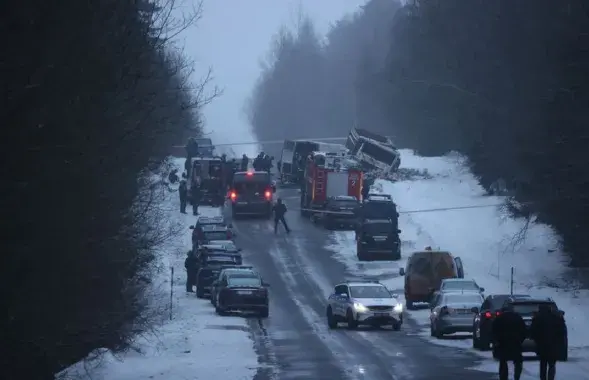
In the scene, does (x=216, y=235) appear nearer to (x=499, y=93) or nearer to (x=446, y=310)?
(x=499, y=93)

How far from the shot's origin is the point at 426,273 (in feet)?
137

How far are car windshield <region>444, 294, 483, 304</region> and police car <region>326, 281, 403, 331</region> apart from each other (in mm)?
2653

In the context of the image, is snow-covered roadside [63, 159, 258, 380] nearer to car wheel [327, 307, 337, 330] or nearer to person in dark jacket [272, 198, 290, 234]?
car wheel [327, 307, 337, 330]

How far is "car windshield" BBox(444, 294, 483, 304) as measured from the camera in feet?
107

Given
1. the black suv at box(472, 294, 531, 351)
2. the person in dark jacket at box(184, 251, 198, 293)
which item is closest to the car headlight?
the black suv at box(472, 294, 531, 351)

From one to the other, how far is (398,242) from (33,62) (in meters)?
38.6

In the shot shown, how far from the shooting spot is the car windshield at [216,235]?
171 feet

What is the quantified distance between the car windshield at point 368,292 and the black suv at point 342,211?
22252mm

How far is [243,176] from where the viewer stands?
6122 centimetres

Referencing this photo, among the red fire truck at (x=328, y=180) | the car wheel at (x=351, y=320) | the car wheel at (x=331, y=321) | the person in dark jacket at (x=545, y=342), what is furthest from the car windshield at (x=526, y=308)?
the red fire truck at (x=328, y=180)

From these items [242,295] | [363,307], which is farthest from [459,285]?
Result: [242,295]

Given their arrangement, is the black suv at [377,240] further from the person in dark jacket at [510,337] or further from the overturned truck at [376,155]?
the person in dark jacket at [510,337]

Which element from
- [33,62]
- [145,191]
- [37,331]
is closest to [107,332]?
[37,331]

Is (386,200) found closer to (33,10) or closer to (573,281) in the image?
(573,281)
